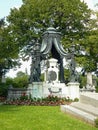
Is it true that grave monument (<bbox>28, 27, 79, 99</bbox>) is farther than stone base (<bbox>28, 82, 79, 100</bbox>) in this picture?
Yes

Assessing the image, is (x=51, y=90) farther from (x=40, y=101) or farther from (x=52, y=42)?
(x=52, y=42)

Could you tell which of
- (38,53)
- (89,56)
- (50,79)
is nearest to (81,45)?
(89,56)

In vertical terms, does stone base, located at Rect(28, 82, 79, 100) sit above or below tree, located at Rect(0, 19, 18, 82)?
below

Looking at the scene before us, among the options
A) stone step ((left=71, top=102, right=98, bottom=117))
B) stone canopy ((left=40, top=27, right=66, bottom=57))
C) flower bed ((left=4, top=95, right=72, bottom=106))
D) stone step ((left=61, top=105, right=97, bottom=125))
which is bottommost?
stone step ((left=61, top=105, right=97, bottom=125))

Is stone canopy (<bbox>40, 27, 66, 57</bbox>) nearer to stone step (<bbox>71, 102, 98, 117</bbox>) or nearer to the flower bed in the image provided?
the flower bed

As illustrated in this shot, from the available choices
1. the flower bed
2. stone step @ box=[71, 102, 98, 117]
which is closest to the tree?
the flower bed

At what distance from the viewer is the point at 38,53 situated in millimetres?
32625

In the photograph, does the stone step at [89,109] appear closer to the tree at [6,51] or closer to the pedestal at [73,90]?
→ the pedestal at [73,90]

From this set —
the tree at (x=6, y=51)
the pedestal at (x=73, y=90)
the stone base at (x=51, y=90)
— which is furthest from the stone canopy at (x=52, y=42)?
the tree at (x=6, y=51)

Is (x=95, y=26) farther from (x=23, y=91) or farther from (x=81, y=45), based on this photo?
(x=23, y=91)

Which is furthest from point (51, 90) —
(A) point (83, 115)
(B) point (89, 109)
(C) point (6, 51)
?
(A) point (83, 115)

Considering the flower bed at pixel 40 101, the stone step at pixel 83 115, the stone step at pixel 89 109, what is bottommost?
the stone step at pixel 83 115

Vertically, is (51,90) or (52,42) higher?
(52,42)

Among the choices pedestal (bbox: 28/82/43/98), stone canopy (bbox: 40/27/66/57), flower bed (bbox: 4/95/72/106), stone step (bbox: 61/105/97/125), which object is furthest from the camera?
stone canopy (bbox: 40/27/66/57)
